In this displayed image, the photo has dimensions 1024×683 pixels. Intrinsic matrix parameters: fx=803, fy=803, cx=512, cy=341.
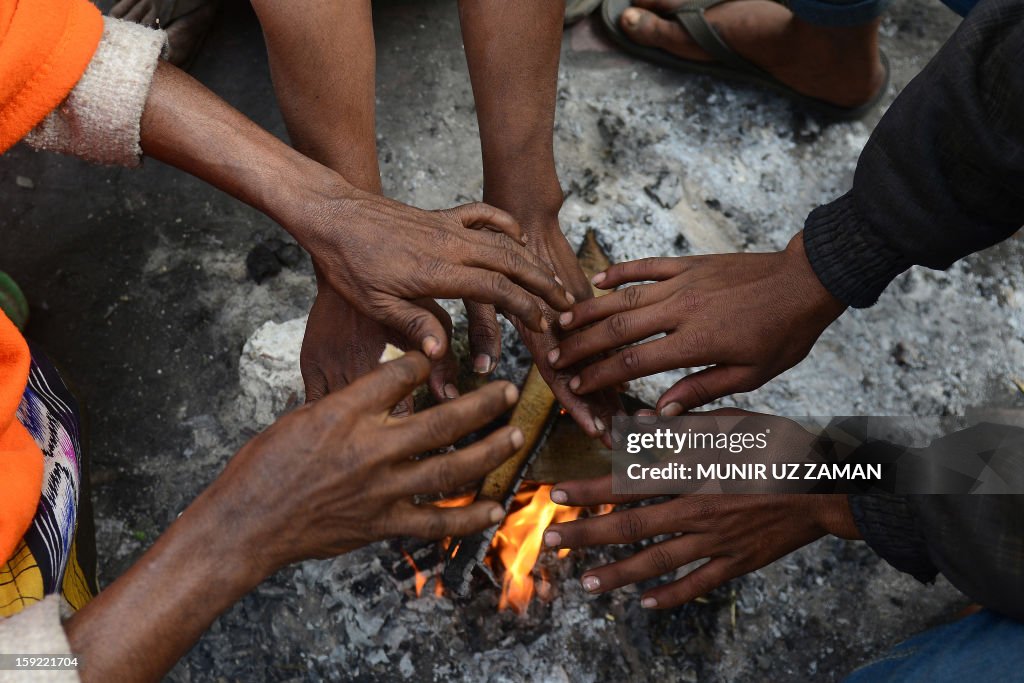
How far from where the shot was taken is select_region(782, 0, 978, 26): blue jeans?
6.95 ft

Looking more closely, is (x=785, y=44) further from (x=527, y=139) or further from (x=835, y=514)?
(x=835, y=514)

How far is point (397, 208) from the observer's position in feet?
5.22

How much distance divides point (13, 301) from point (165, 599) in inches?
48.7

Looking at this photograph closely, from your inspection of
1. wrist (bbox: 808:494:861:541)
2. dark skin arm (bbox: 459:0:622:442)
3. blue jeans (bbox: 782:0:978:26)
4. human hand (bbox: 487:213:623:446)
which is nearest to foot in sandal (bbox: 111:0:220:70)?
dark skin arm (bbox: 459:0:622:442)

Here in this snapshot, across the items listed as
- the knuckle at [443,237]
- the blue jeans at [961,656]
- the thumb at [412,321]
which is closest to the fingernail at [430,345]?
the thumb at [412,321]

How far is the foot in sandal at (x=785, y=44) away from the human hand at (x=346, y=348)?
4.42 ft

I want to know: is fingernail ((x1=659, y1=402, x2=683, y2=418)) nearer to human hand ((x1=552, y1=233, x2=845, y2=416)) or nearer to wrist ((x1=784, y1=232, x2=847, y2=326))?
human hand ((x1=552, y1=233, x2=845, y2=416))

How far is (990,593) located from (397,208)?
1264mm

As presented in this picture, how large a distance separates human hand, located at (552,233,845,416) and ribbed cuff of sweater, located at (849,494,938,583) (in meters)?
0.34

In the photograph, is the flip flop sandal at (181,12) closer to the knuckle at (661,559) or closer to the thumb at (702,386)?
the thumb at (702,386)

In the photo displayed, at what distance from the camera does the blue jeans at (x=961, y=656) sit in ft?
4.32

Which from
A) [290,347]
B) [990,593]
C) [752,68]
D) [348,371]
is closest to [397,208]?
[348,371]

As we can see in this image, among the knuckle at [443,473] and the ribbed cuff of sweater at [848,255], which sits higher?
the knuckle at [443,473]

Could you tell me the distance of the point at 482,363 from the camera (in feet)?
5.69
